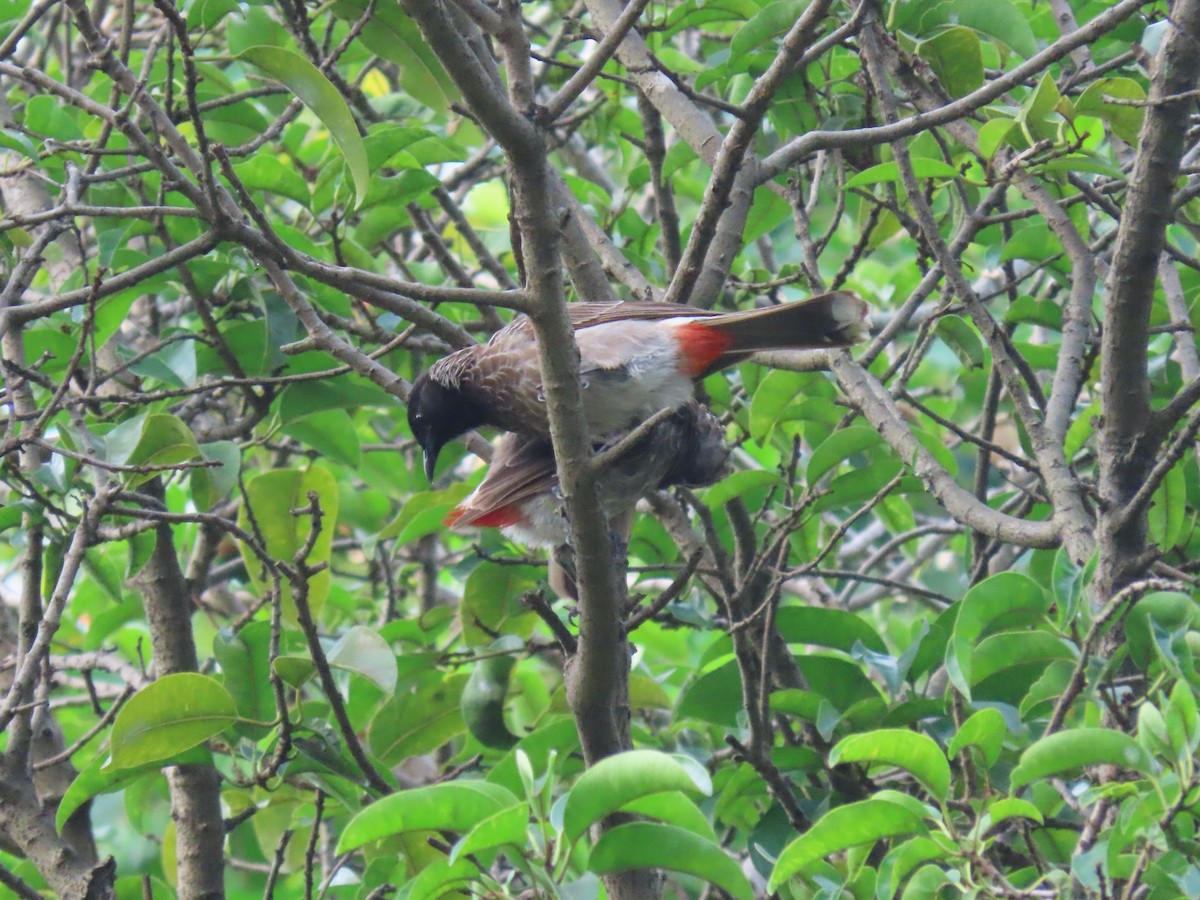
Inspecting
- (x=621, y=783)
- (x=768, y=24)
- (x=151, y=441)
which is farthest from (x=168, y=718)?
(x=768, y=24)

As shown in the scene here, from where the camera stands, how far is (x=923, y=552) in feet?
16.8

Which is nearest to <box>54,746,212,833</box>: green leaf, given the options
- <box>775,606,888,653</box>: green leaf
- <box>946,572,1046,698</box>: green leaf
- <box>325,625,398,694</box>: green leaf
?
<box>325,625,398,694</box>: green leaf

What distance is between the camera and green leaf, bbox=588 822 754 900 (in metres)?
1.70

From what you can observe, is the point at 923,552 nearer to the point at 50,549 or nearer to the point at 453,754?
the point at 453,754

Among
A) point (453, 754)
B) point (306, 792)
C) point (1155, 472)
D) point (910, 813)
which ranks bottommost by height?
point (453, 754)

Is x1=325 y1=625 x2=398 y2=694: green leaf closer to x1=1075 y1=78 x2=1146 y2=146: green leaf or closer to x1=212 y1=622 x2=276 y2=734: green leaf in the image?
x1=212 y1=622 x2=276 y2=734: green leaf

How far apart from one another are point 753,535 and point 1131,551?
1073 millimetres

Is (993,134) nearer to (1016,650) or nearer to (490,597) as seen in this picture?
(1016,650)

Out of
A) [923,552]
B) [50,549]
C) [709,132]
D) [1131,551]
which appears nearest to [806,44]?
[709,132]

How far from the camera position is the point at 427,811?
170 cm

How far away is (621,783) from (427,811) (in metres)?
0.26

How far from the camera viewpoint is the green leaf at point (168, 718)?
7.54 ft

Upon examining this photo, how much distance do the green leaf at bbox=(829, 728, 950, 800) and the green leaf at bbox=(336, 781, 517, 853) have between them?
49 cm

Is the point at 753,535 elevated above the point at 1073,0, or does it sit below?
below
